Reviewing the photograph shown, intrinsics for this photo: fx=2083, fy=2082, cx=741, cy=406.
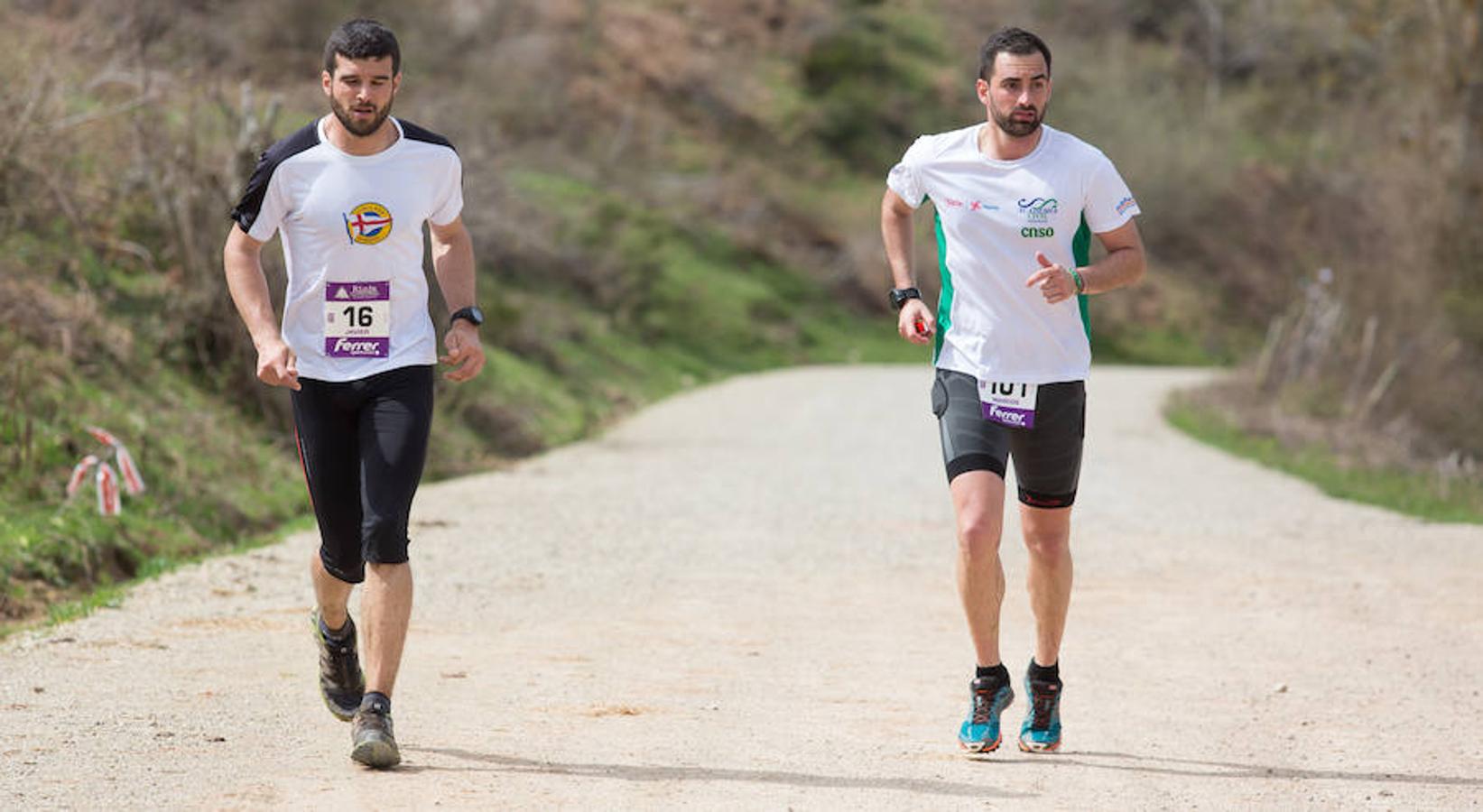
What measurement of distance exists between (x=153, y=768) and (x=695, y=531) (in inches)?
315

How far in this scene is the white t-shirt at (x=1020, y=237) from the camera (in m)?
6.93

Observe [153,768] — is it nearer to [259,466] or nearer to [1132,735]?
[1132,735]

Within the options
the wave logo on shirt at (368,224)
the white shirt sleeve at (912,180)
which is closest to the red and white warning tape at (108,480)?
the wave logo on shirt at (368,224)

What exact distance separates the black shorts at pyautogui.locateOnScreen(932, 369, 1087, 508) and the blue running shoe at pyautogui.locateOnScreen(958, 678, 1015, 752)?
0.65 metres

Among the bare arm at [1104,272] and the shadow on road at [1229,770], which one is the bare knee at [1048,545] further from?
the bare arm at [1104,272]

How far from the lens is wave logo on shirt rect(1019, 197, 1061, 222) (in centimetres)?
691

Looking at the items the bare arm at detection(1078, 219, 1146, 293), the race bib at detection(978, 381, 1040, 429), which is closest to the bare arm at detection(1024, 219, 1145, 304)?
the bare arm at detection(1078, 219, 1146, 293)

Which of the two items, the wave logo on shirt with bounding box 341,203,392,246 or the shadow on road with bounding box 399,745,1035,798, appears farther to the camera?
the wave logo on shirt with bounding box 341,203,392,246

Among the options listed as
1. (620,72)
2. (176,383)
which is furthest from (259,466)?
(620,72)

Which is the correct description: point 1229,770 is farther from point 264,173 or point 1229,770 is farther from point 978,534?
point 264,173

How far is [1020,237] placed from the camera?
6.93 metres

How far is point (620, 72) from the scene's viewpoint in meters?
62.9

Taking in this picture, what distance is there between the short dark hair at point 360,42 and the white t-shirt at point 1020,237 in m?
1.84

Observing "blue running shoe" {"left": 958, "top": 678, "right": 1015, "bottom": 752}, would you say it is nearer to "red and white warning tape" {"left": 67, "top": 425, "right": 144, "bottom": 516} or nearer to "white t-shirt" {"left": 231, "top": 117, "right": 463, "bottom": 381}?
"white t-shirt" {"left": 231, "top": 117, "right": 463, "bottom": 381}
